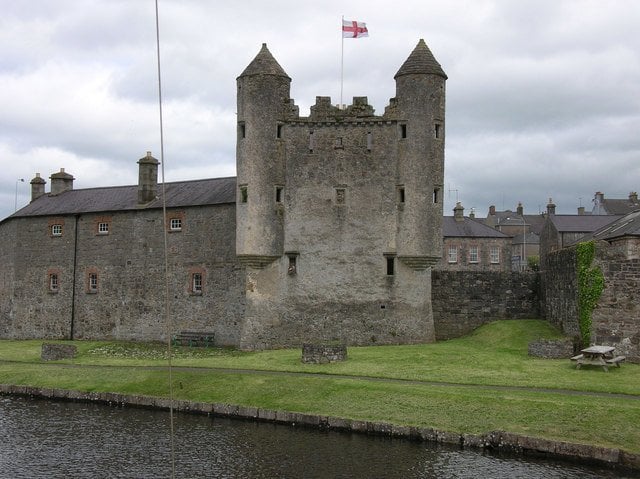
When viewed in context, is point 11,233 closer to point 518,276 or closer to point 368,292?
point 368,292

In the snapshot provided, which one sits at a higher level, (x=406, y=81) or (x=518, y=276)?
(x=406, y=81)

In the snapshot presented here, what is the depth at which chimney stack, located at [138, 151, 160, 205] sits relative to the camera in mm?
46688

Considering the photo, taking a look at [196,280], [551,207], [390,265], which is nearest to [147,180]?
[196,280]

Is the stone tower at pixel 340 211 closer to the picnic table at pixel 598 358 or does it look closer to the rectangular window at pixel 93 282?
the picnic table at pixel 598 358

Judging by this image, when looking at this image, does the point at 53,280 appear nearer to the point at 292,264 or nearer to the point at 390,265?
the point at 292,264

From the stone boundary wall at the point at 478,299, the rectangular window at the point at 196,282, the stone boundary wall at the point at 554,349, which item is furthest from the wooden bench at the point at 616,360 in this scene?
the rectangular window at the point at 196,282

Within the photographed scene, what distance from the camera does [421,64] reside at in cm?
3812

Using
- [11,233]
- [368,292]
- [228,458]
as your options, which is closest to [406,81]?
[368,292]

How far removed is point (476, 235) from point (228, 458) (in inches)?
2128

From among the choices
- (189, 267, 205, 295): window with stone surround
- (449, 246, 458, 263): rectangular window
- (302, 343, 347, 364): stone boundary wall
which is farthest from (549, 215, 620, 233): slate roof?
(302, 343, 347, 364): stone boundary wall

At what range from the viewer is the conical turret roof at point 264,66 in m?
38.7

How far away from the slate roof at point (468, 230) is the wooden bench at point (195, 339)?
35.0m

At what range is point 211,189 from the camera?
149ft

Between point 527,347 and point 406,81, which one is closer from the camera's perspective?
point 527,347
